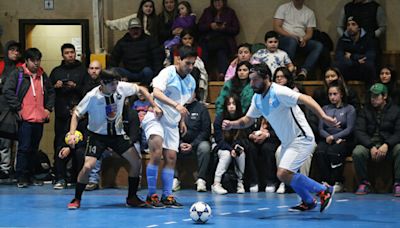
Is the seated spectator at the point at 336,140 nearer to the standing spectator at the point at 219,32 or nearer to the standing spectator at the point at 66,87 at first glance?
the standing spectator at the point at 219,32

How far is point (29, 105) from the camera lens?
44.1 feet

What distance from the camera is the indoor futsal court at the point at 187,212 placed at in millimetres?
9586

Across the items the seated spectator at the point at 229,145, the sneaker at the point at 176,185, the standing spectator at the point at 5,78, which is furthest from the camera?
the standing spectator at the point at 5,78

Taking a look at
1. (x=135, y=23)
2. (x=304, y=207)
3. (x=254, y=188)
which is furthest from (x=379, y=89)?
(x=135, y=23)

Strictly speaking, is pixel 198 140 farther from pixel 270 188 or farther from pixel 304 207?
pixel 304 207

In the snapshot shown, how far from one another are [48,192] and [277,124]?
4169 millimetres

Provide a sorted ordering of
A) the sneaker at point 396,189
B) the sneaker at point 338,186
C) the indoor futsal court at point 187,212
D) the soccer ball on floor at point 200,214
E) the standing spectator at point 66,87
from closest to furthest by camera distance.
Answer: the soccer ball on floor at point 200,214 < the indoor futsal court at point 187,212 < the sneaker at point 396,189 < the sneaker at point 338,186 < the standing spectator at point 66,87

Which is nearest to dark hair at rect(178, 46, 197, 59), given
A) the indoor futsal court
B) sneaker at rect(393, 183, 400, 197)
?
the indoor futsal court

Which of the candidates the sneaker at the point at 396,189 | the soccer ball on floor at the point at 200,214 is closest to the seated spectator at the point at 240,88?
the sneaker at the point at 396,189

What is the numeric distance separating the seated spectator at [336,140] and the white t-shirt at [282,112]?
2.30 m

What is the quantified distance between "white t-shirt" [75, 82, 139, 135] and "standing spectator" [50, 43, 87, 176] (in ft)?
10.4

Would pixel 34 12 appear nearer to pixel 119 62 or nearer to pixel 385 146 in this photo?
pixel 119 62

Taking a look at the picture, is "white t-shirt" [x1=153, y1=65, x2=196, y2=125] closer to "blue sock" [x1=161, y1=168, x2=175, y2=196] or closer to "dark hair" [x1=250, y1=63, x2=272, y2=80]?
"blue sock" [x1=161, y1=168, x2=175, y2=196]

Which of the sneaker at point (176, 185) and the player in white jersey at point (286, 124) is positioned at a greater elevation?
the player in white jersey at point (286, 124)
